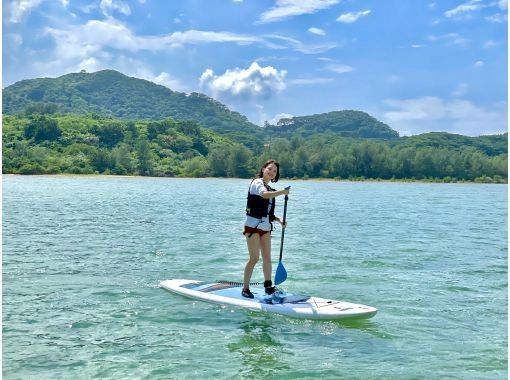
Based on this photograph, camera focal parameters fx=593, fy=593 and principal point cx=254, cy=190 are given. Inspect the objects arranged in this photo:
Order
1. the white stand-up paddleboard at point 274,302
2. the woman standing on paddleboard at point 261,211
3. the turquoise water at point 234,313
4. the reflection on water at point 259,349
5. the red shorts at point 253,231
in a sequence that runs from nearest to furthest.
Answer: the reflection on water at point 259,349
the turquoise water at point 234,313
the white stand-up paddleboard at point 274,302
the woman standing on paddleboard at point 261,211
the red shorts at point 253,231

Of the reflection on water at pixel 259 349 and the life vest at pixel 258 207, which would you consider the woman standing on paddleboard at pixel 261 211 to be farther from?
the reflection on water at pixel 259 349

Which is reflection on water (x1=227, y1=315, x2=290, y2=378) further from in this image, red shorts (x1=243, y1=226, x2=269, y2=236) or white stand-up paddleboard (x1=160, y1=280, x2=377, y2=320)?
red shorts (x1=243, y1=226, x2=269, y2=236)

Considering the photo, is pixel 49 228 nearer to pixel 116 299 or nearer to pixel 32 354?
pixel 116 299

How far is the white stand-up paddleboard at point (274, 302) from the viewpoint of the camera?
9508mm

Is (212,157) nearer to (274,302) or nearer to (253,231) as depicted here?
(274,302)

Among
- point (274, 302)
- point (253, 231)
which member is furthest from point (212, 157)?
point (253, 231)

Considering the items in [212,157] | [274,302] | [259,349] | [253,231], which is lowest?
[259,349]

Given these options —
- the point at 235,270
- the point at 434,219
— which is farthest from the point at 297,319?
the point at 434,219

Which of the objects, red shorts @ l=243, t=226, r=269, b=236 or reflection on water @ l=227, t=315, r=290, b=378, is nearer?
reflection on water @ l=227, t=315, r=290, b=378

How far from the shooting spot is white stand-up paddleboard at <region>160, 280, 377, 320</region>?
31.2 ft

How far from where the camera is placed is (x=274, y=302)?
33.0 ft

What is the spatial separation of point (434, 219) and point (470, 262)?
17.0 m

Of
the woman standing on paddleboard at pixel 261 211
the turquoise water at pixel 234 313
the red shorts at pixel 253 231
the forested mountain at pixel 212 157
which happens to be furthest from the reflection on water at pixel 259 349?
the forested mountain at pixel 212 157

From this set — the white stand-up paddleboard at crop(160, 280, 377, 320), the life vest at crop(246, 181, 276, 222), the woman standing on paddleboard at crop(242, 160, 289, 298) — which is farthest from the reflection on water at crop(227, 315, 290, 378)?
the life vest at crop(246, 181, 276, 222)
